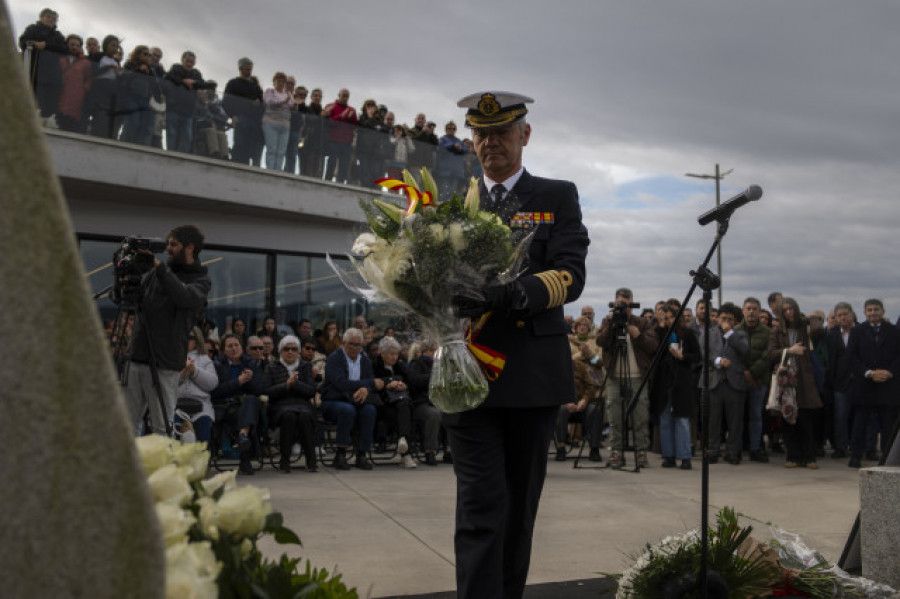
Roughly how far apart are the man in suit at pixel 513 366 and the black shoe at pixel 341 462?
6.29 metres

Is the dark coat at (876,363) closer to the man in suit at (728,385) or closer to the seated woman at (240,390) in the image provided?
the man in suit at (728,385)

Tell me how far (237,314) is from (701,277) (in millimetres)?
12253

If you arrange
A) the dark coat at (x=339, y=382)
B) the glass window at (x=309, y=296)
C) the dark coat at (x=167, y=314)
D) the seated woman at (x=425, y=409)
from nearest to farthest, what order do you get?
the dark coat at (x=167, y=314) < the dark coat at (x=339, y=382) < the seated woman at (x=425, y=409) < the glass window at (x=309, y=296)

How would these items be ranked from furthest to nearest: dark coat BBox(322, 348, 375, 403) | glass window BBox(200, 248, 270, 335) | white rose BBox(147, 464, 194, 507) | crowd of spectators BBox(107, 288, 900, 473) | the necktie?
glass window BBox(200, 248, 270, 335), dark coat BBox(322, 348, 375, 403), crowd of spectators BBox(107, 288, 900, 473), the necktie, white rose BBox(147, 464, 194, 507)

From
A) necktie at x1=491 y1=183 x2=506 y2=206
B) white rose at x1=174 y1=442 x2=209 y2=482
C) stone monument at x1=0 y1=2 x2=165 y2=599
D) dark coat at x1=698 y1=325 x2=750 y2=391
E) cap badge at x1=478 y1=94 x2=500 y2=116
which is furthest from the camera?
dark coat at x1=698 y1=325 x2=750 y2=391

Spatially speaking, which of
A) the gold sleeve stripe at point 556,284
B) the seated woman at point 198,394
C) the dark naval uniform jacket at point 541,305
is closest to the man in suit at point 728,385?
the seated woman at point 198,394

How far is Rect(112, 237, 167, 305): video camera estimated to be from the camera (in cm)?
614

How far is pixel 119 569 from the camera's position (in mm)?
860

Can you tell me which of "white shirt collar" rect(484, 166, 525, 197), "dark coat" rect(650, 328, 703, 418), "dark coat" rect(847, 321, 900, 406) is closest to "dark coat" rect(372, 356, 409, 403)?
"dark coat" rect(650, 328, 703, 418)

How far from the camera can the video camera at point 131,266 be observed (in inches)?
242

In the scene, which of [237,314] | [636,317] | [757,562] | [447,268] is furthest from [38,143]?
[237,314]

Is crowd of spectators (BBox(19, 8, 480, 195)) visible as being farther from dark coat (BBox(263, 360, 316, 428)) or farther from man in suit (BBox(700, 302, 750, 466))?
man in suit (BBox(700, 302, 750, 466))

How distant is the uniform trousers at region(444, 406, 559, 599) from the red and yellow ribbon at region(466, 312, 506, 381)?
15cm

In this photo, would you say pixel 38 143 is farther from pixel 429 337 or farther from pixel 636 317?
pixel 636 317
